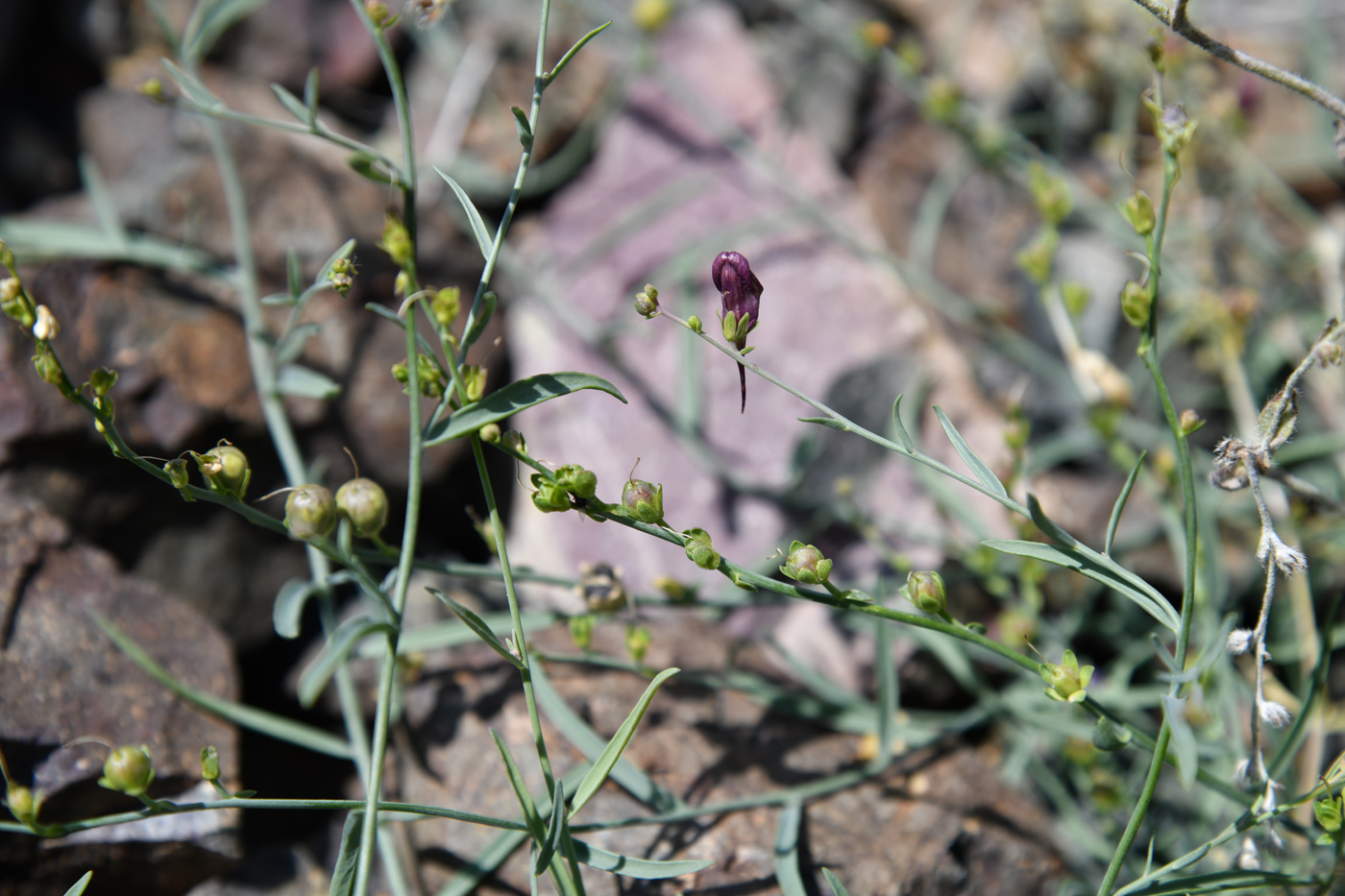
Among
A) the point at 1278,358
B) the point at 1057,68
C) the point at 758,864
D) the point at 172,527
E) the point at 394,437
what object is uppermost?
the point at 1057,68

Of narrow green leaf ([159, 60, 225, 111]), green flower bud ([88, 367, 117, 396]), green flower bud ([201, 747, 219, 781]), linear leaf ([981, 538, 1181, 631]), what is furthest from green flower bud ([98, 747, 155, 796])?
linear leaf ([981, 538, 1181, 631])

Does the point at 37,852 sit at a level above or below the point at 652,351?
below

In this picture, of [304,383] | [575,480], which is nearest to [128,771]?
[575,480]

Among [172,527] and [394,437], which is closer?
[172,527]

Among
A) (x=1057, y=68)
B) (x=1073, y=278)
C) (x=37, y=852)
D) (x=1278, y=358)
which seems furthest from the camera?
(x=1057, y=68)

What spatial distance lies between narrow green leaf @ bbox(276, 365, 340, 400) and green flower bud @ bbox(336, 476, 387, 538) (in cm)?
37

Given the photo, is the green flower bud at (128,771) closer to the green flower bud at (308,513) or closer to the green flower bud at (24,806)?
the green flower bud at (24,806)

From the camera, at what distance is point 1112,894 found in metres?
1.08

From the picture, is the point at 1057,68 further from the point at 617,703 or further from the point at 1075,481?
the point at 617,703

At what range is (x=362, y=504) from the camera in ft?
3.16

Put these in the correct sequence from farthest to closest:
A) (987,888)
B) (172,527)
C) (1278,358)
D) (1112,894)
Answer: (1278,358) < (172,527) < (987,888) < (1112,894)

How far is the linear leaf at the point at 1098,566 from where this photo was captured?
0.95m

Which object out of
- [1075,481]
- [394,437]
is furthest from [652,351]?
[1075,481]

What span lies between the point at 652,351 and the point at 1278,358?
147 cm
